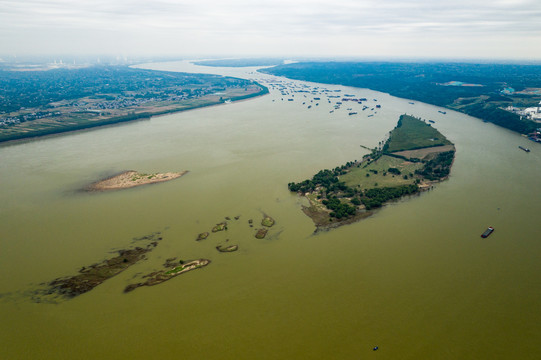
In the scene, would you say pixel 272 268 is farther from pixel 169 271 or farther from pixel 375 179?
pixel 375 179

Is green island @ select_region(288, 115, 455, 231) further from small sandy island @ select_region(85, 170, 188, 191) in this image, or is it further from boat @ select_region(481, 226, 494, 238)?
small sandy island @ select_region(85, 170, 188, 191)

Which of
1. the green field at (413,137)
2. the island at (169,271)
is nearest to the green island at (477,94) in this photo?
the green field at (413,137)

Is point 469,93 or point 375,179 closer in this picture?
point 375,179

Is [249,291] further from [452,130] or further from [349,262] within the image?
[452,130]

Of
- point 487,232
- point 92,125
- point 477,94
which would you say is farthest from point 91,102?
point 477,94

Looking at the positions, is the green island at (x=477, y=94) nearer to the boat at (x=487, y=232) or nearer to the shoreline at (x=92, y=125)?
the boat at (x=487, y=232)

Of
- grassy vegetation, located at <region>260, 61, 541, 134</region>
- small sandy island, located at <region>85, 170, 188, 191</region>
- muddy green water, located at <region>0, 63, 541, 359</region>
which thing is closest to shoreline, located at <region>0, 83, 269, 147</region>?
muddy green water, located at <region>0, 63, 541, 359</region>

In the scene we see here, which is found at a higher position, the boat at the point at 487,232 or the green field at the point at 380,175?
the green field at the point at 380,175

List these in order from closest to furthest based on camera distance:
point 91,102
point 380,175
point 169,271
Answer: point 169,271
point 380,175
point 91,102
